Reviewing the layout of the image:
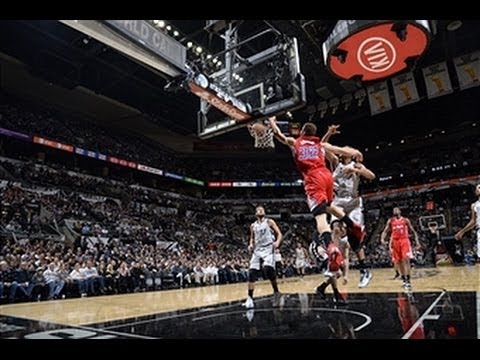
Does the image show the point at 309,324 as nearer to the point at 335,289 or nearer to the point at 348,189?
the point at 335,289

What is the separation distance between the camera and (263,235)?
6746mm

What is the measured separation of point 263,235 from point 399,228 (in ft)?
10.2

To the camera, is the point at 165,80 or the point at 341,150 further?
the point at 165,80

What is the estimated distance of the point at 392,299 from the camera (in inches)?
233

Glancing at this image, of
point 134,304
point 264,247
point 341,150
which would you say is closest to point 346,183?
point 341,150

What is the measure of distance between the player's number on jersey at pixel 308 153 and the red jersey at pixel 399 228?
4001 mm

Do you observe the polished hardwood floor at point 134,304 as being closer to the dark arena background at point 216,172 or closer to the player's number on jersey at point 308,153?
the dark arena background at point 216,172

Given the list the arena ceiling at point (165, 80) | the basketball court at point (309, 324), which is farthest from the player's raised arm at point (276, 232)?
A: the arena ceiling at point (165, 80)

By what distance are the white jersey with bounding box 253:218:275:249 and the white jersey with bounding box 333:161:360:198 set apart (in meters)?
1.38

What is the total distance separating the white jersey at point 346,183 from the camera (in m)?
5.94

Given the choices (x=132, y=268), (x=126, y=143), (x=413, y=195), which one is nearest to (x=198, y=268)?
(x=132, y=268)

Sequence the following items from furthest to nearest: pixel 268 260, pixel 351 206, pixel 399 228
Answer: pixel 399 228, pixel 268 260, pixel 351 206
